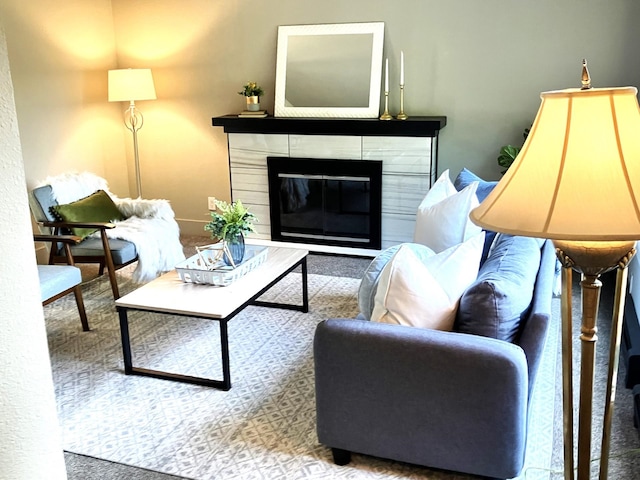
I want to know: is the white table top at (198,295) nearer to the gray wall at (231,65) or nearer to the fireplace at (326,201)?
the fireplace at (326,201)

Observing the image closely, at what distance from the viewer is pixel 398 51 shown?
4855 millimetres

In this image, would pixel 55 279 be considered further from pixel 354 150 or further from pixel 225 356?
pixel 354 150

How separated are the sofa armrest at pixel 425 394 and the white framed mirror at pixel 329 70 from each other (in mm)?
3065

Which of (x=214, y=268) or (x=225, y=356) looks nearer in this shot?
(x=225, y=356)

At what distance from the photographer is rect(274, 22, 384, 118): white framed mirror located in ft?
16.0

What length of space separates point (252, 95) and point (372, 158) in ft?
3.75

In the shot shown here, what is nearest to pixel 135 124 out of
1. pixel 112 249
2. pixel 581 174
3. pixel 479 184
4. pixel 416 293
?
pixel 112 249

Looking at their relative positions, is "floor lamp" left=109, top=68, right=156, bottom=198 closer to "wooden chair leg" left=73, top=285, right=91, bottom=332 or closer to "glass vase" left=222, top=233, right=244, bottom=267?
"wooden chair leg" left=73, top=285, right=91, bottom=332

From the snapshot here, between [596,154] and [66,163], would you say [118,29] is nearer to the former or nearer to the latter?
[66,163]

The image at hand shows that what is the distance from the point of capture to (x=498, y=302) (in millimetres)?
2076

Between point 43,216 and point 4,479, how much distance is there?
10.5 ft

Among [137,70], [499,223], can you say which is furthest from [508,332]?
[137,70]

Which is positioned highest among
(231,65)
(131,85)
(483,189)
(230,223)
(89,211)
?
(231,65)

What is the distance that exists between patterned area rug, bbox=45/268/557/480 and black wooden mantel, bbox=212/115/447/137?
1.46 metres
